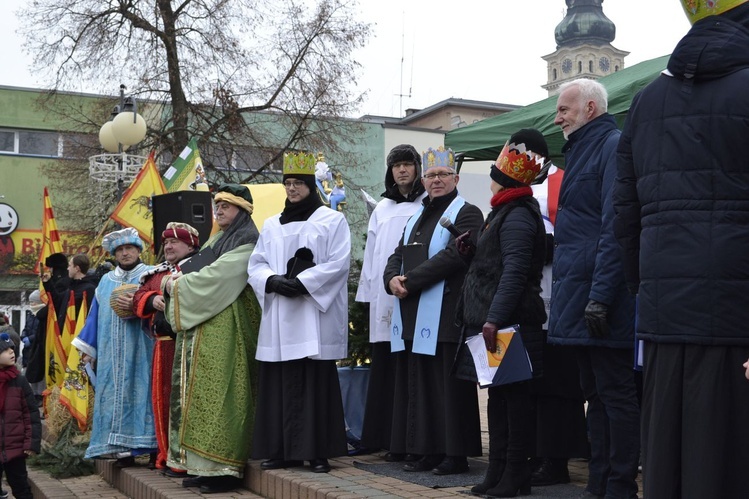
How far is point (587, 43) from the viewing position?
422 feet

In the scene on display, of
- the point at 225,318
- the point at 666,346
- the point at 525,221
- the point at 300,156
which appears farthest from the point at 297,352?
the point at 666,346

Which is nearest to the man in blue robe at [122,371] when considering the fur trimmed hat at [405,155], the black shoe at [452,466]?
the fur trimmed hat at [405,155]

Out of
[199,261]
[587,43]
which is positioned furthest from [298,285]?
[587,43]

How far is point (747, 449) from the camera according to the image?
2.99 m

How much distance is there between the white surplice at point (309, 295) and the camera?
6.48 m

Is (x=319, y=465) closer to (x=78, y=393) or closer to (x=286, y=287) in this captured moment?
(x=286, y=287)

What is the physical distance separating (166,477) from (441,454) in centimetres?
229

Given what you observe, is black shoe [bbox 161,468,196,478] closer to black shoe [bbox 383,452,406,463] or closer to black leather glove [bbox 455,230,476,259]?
black shoe [bbox 383,452,406,463]

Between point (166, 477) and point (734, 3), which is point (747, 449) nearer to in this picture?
point (734, 3)

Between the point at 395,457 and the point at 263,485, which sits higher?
the point at 395,457

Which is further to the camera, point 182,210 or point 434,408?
point 182,210

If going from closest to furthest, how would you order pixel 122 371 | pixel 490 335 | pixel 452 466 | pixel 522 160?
pixel 490 335, pixel 522 160, pixel 452 466, pixel 122 371

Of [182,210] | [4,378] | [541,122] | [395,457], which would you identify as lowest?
[395,457]

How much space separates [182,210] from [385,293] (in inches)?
106
